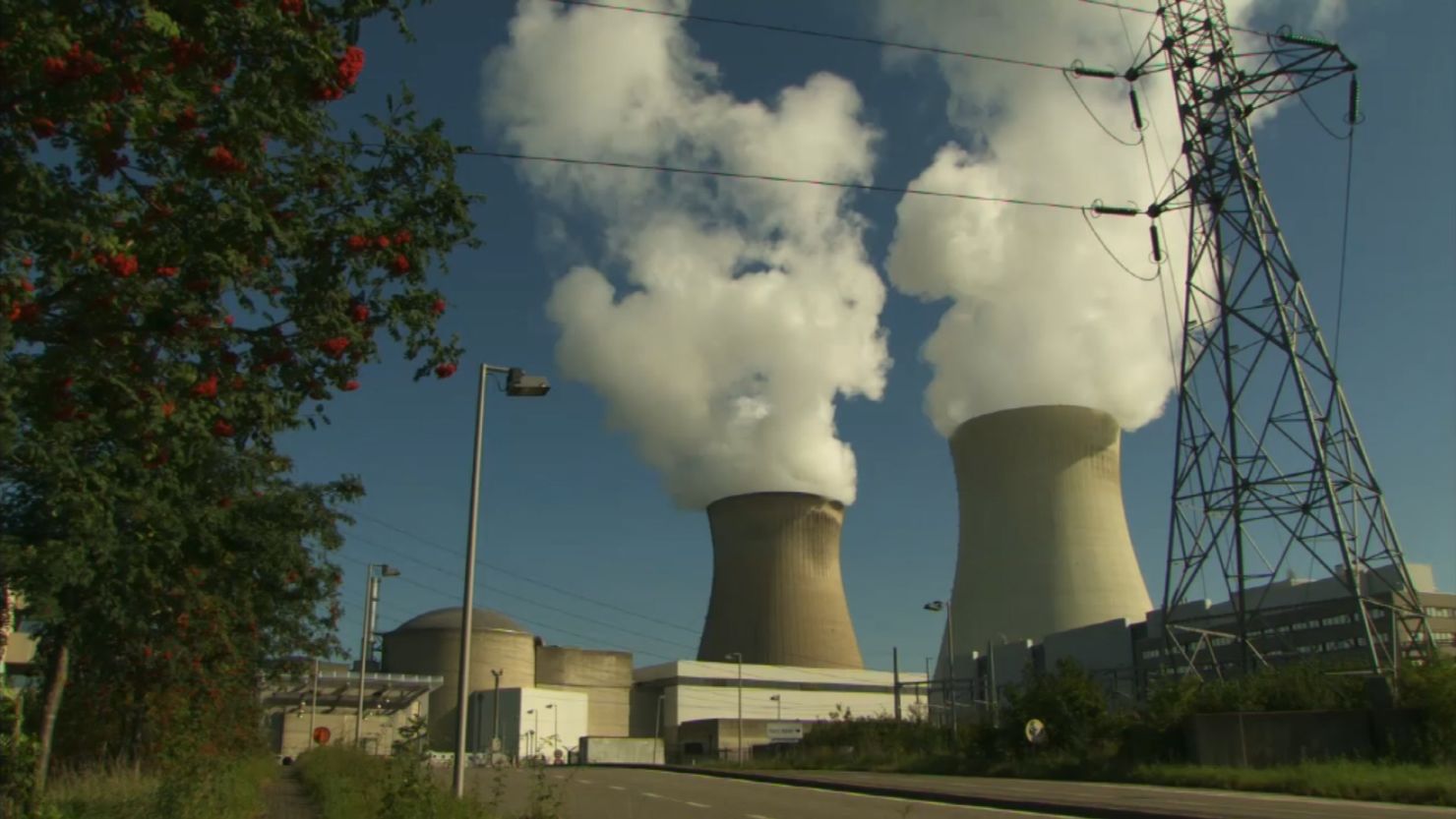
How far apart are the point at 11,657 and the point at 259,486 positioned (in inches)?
1005

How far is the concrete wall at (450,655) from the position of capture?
64500mm

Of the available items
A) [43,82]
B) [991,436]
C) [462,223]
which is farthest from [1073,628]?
[43,82]

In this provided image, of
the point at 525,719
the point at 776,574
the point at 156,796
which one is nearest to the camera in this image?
the point at 156,796

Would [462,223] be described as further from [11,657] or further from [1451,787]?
[11,657]

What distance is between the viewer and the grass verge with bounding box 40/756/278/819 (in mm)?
8977

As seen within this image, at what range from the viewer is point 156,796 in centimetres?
955

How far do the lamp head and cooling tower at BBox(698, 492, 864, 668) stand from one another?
3075 centimetres

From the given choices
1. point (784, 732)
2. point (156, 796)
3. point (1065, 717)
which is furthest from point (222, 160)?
point (784, 732)

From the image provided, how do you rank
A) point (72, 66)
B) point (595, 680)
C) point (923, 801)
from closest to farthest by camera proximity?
point (72, 66) → point (923, 801) → point (595, 680)

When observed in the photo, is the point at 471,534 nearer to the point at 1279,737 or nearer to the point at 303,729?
the point at 1279,737

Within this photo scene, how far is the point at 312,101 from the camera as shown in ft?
19.2

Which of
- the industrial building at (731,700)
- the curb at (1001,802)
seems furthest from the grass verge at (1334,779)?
the industrial building at (731,700)

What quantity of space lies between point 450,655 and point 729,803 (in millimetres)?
52826

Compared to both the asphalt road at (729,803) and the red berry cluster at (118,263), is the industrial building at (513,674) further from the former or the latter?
the red berry cluster at (118,263)
